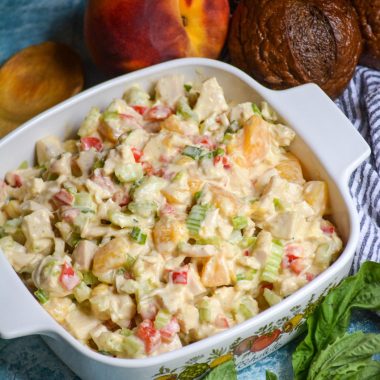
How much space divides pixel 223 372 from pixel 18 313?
55cm

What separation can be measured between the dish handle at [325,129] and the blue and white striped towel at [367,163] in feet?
0.97

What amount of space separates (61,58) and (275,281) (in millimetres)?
1233

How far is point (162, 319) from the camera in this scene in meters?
1.98

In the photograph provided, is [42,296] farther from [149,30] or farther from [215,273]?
[149,30]

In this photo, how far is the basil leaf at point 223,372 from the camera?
2.10 meters

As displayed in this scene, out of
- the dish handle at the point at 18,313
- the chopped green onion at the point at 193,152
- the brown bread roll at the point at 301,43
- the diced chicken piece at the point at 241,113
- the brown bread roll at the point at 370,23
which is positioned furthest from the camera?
the brown bread roll at the point at 370,23

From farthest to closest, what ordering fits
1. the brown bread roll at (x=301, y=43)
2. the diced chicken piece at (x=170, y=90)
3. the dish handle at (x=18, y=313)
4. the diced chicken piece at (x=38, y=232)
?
1. the brown bread roll at (x=301, y=43)
2. the diced chicken piece at (x=170, y=90)
3. the diced chicken piece at (x=38, y=232)
4. the dish handle at (x=18, y=313)

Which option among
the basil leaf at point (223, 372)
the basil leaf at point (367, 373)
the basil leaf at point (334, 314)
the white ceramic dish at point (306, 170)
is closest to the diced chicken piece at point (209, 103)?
the white ceramic dish at point (306, 170)

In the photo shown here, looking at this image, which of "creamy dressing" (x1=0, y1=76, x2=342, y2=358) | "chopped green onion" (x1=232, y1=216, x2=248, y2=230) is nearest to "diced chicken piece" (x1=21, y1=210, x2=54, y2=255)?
"creamy dressing" (x1=0, y1=76, x2=342, y2=358)

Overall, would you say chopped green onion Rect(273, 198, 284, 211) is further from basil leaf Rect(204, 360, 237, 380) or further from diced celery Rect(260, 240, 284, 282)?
basil leaf Rect(204, 360, 237, 380)

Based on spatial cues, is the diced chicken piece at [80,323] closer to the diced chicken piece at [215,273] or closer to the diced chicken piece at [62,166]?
the diced chicken piece at [215,273]

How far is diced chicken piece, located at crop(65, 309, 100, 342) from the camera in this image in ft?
6.68

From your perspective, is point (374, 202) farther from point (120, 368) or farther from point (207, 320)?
point (120, 368)

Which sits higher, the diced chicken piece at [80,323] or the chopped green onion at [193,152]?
the chopped green onion at [193,152]
